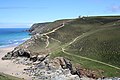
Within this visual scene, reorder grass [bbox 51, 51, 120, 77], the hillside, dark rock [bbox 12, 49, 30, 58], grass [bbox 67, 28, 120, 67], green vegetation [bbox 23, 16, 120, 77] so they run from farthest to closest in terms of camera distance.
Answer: dark rock [bbox 12, 49, 30, 58], grass [bbox 67, 28, 120, 67], green vegetation [bbox 23, 16, 120, 77], the hillside, grass [bbox 51, 51, 120, 77]

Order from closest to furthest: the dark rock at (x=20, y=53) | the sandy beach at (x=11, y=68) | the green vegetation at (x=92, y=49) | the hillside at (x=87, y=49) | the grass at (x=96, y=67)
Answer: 1. the grass at (x=96, y=67)
2. the sandy beach at (x=11, y=68)
3. the hillside at (x=87, y=49)
4. the green vegetation at (x=92, y=49)
5. the dark rock at (x=20, y=53)

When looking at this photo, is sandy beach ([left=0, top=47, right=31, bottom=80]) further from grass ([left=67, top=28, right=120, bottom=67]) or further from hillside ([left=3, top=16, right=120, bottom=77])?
grass ([left=67, top=28, right=120, bottom=67])

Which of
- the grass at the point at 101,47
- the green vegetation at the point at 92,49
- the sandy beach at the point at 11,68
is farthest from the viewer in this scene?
the grass at the point at 101,47

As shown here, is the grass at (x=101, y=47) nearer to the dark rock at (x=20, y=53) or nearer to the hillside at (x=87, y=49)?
the hillside at (x=87, y=49)

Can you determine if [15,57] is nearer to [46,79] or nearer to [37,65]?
[37,65]

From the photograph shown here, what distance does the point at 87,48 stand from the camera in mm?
101688

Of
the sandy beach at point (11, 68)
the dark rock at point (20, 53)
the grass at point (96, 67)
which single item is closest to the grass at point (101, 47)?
the grass at point (96, 67)

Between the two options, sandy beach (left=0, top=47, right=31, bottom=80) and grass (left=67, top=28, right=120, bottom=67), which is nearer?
sandy beach (left=0, top=47, right=31, bottom=80)

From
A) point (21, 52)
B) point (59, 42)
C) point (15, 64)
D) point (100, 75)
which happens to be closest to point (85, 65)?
point (100, 75)

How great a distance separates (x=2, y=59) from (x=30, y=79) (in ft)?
133

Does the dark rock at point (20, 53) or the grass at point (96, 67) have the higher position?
the dark rock at point (20, 53)

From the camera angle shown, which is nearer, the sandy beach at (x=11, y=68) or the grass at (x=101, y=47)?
the sandy beach at (x=11, y=68)

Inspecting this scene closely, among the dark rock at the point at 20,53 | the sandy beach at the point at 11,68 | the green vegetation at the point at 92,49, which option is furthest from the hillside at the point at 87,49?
the sandy beach at the point at 11,68

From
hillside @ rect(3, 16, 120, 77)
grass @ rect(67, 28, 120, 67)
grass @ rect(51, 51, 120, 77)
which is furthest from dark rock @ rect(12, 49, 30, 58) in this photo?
grass @ rect(51, 51, 120, 77)
